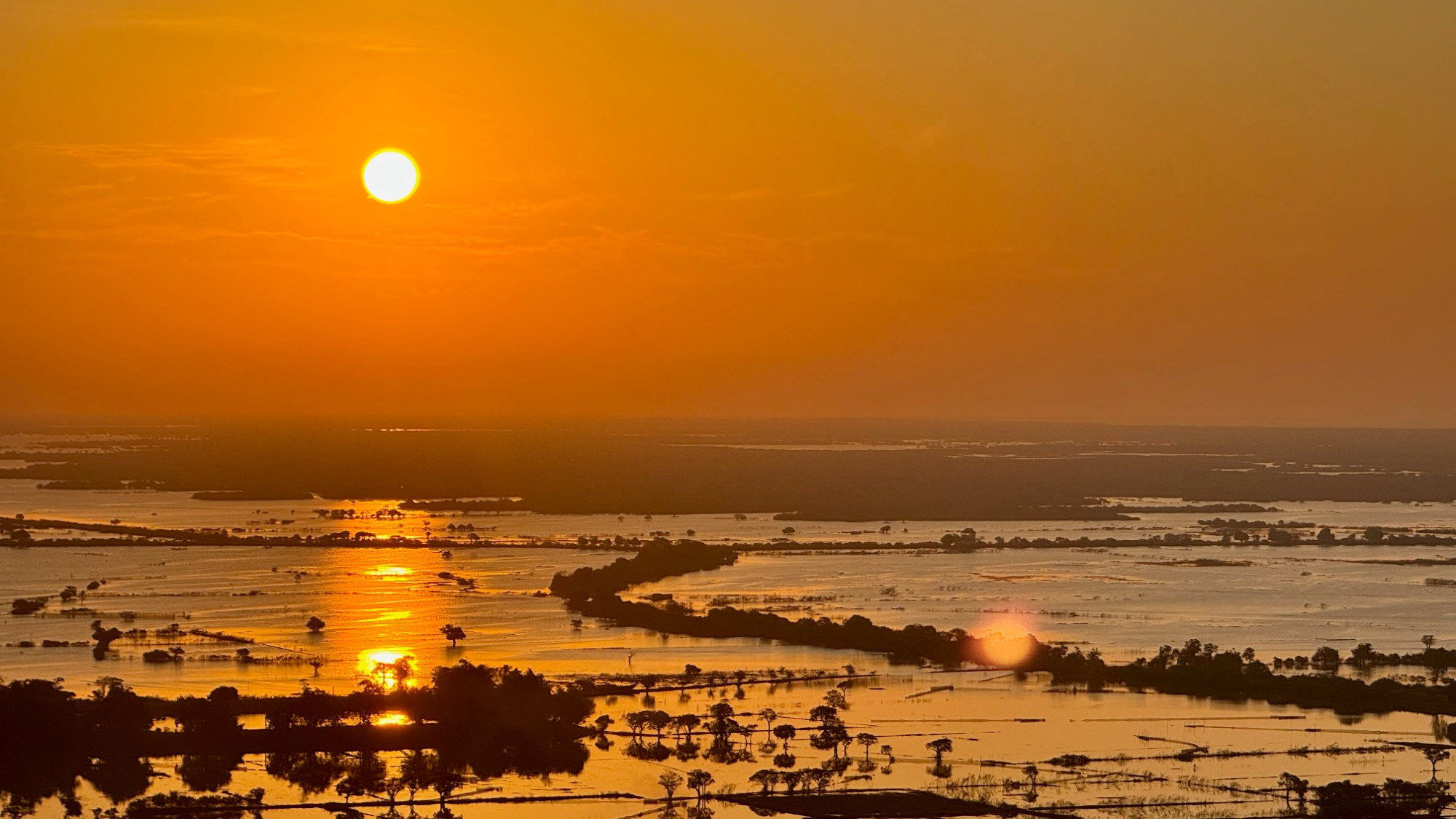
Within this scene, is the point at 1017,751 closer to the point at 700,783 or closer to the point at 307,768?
the point at 700,783

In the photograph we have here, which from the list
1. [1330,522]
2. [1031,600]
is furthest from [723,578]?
[1330,522]

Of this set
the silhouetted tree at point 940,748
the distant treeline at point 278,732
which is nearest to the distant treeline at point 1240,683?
the silhouetted tree at point 940,748

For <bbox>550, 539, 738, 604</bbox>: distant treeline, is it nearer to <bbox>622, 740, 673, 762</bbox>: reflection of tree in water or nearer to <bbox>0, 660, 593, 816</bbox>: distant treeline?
<bbox>0, 660, 593, 816</bbox>: distant treeline

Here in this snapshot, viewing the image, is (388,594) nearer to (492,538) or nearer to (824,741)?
(492,538)

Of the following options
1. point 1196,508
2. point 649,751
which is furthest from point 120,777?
point 1196,508

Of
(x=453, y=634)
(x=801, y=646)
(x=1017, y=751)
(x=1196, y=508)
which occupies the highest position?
(x=1196, y=508)

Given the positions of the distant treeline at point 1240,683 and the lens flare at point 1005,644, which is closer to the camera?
the distant treeline at point 1240,683

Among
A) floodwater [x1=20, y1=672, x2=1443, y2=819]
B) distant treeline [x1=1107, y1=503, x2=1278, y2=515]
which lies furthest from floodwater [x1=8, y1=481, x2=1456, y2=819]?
distant treeline [x1=1107, y1=503, x2=1278, y2=515]

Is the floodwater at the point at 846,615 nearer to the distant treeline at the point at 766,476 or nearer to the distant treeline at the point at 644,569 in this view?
the distant treeline at the point at 644,569

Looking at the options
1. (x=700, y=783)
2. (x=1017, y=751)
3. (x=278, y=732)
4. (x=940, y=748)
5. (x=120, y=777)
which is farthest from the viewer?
(x=278, y=732)
